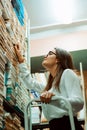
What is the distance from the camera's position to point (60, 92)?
2332 mm

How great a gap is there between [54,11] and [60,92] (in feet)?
8.05

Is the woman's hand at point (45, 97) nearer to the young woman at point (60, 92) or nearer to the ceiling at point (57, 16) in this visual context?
the young woman at point (60, 92)

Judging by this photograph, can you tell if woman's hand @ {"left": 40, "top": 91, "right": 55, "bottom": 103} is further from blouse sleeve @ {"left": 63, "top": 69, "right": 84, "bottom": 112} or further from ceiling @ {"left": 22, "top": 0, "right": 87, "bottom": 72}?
ceiling @ {"left": 22, "top": 0, "right": 87, "bottom": 72}

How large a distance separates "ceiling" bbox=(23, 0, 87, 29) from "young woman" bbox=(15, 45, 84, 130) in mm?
1941

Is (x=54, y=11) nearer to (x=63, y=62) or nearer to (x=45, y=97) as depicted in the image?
(x=63, y=62)

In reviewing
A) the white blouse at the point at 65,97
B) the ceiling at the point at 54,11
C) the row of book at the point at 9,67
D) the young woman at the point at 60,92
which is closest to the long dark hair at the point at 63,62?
the young woman at the point at 60,92

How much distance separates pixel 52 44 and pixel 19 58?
1980mm

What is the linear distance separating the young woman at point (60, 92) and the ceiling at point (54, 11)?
194 centimetres

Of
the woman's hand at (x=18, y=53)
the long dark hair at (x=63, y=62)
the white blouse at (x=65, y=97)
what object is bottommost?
the white blouse at (x=65, y=97)

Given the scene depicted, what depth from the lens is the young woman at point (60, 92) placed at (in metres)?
2.15

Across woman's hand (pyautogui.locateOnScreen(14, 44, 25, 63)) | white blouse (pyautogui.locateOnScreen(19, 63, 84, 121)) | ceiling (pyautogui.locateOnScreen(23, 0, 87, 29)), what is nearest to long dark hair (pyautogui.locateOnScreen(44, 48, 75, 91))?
white blouse (pyautogui.locateOnScreen(19, 63, 84, 121))

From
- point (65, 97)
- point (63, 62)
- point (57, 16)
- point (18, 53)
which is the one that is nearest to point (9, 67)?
point (18, 53)

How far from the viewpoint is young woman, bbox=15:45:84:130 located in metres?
2.15

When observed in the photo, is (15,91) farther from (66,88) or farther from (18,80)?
(66,88)
